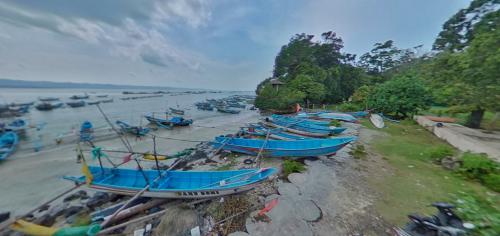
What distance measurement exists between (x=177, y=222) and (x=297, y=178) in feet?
13.5

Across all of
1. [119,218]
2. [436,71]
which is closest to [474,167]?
[119,218]

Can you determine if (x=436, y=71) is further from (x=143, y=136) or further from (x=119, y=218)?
(x=143, y=136)

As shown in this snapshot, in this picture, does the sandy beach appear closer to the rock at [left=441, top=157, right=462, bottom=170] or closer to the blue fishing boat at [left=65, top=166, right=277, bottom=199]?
the blue fishing boat at [left=65, top=166, right=277, bottom=199]

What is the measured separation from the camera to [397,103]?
18.5 m

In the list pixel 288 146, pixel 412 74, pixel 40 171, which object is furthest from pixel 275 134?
pixel 412 74

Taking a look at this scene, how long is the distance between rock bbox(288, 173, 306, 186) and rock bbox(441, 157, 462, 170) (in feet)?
19.7

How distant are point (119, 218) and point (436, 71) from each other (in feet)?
75.2

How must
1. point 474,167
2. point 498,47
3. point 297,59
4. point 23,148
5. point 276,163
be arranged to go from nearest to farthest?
point 474,167 → point 276,163 → point 498,47 → point 23,148 → point 297,59

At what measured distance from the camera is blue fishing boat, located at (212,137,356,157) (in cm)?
845

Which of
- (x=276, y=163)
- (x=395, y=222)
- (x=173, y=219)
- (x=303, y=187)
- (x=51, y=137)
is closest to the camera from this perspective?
(x=395, y=222)

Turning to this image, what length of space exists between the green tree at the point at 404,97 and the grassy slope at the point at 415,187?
10643mm

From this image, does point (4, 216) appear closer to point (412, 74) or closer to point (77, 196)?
point (77, 196)

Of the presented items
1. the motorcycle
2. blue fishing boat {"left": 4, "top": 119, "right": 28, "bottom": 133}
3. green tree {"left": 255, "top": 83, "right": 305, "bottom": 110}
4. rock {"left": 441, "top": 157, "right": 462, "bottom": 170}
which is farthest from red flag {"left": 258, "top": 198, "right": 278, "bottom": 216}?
blue fishing boat {"left": 4, "top": 119, "right": 28, "bottom": 133}

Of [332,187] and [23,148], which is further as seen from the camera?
[23,148]
